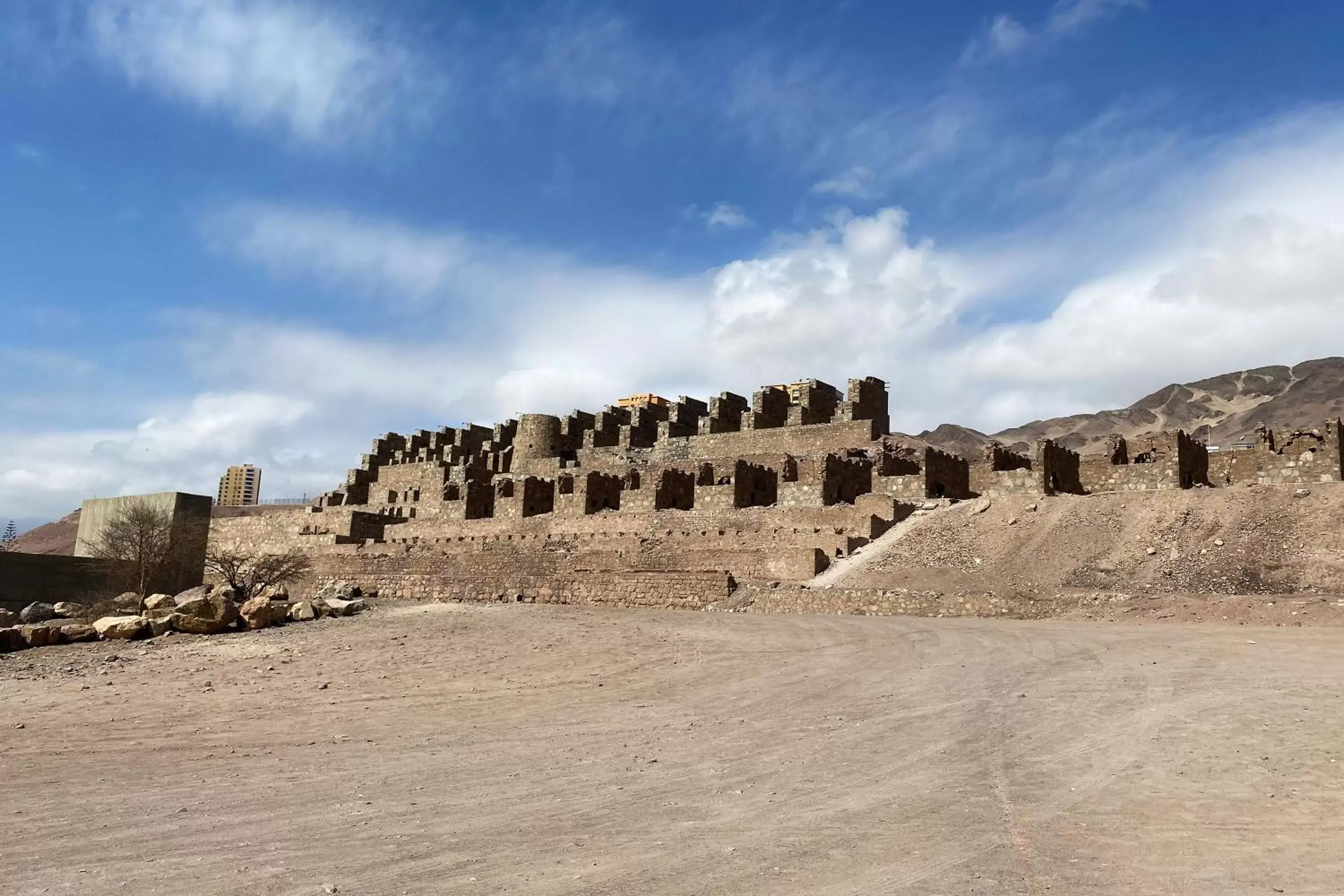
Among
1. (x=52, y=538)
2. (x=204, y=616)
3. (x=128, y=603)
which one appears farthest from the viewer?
(x=52, y=538)

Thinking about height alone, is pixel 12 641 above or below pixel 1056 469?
below

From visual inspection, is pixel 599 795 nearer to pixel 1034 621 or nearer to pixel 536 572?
pixel 1034 621

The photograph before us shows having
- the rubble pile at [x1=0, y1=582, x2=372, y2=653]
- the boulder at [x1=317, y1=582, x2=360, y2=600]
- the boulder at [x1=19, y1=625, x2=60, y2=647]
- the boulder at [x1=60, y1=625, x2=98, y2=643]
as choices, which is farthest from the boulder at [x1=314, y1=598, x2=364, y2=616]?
the boulder at [x1=19, y1=625, x2=60, y2=647]

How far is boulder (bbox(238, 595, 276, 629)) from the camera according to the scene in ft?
66.9

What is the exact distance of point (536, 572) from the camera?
29484mm

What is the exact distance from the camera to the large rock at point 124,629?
62.4 feet

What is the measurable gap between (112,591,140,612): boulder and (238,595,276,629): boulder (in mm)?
7518

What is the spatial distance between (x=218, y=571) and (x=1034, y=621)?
3514cm

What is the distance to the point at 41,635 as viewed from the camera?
18562 millimetres

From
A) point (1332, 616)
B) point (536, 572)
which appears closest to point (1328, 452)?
point (1332, 616)

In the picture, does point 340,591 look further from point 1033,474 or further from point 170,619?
point 1033,474

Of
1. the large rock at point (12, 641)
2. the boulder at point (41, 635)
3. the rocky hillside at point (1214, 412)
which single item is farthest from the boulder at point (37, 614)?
the rocky hillside at point (1214, 412)

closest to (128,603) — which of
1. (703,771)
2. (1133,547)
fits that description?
(703,771)

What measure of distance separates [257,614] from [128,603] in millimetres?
10010
